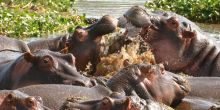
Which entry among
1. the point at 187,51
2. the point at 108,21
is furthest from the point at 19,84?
the point at 187,51

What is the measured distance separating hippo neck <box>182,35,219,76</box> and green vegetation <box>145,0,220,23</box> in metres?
13.6

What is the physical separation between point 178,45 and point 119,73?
7.09 ft

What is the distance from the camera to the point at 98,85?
16.6 ft

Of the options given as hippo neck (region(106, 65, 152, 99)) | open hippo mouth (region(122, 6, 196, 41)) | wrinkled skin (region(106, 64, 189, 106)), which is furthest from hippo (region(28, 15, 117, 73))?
hippo neck (region(106, 65, 152, 99))

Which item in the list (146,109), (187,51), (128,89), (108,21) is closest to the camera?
(146,109)

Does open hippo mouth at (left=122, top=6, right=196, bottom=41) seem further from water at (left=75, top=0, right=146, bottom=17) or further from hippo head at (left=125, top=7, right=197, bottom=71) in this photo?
water at (left=75, top=0, right=146, bottom=17)

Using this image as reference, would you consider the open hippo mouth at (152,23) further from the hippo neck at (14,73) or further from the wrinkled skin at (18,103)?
the wrinkled skin at (18,103)

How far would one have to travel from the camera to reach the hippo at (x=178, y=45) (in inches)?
→ 282

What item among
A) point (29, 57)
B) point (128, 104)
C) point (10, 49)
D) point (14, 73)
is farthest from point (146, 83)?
point (10, 49)

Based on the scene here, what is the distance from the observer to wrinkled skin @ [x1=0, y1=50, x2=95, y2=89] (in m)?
5.51

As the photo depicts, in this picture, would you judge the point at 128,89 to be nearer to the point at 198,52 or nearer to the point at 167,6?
the point at 198,52

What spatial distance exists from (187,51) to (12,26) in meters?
8.26

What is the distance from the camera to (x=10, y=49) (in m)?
7.06

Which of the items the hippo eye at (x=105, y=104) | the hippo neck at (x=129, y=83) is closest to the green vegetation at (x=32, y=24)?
the hippo neck at (x=129, y=83)
